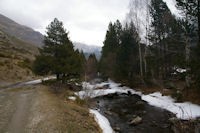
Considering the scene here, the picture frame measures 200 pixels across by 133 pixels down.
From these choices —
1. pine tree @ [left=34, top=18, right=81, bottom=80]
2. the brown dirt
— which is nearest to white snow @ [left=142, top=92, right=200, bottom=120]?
the brown dirt

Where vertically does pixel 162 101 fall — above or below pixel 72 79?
below

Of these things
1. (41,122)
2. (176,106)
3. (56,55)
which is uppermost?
(56,55)

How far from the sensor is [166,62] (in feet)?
58.1

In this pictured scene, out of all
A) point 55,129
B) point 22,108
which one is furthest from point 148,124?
point 22,108

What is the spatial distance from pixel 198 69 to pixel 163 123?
14.9 feet

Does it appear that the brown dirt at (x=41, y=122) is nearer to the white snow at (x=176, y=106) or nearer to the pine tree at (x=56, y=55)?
the white snow at (x=176, y=106)

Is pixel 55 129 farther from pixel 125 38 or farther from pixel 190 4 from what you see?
pixel 125 38

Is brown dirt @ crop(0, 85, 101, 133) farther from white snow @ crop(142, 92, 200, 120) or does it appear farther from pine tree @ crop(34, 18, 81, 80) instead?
pine tree @ crop(34, 18, 81, 80)

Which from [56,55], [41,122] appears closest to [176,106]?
[41,122]

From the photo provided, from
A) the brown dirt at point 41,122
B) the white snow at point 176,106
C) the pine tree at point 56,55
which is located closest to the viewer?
the brown dirt at point 41,122

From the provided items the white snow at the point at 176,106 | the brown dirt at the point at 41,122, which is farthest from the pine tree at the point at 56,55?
the white snow at the point at 176,106

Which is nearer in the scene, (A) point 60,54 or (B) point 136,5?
(A) point 60,54

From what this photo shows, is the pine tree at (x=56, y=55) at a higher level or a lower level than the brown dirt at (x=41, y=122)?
higher

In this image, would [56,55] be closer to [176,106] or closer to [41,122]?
[41,122]
